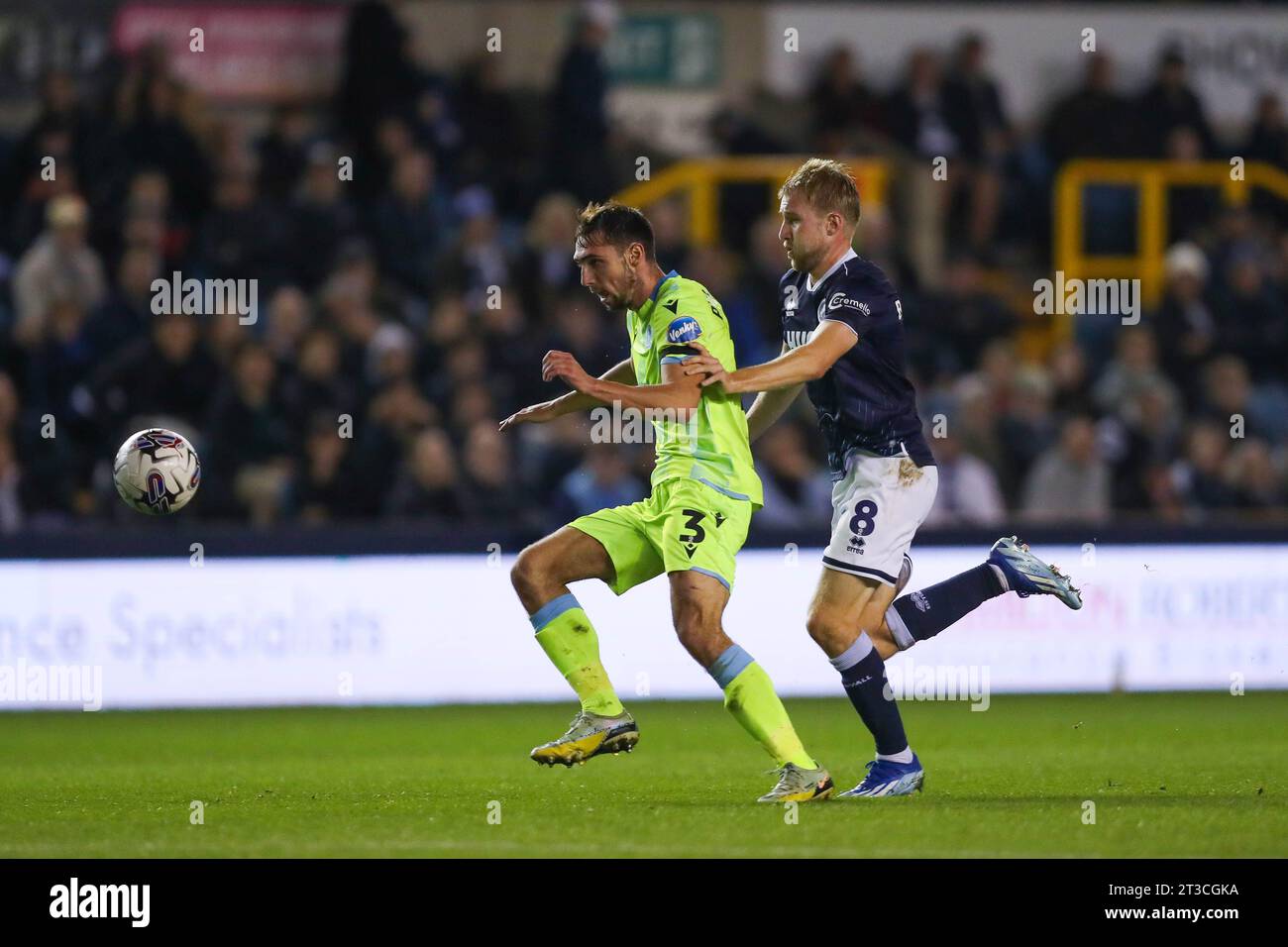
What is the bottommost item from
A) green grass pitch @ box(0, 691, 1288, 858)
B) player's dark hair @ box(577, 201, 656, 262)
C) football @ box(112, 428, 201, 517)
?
green grass pitch @ box(0, 691, 1288, 858)

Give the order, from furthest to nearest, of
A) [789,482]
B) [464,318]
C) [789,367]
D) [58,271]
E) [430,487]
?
[464,318] → [789,482] → [58,271] → [430,487] → [789,367]

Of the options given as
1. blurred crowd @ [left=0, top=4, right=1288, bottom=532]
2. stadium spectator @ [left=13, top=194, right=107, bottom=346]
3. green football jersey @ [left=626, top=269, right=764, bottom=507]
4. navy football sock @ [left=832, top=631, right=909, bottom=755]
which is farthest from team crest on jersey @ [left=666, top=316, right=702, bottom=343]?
stadium spectator @ [left=13, top=194, right=107, bottom=346]

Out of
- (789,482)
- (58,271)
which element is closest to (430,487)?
(789,482)

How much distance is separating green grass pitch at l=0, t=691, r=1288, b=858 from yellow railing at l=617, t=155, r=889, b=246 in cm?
532

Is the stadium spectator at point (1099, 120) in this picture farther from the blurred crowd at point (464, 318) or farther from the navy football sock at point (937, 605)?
the navy football sock at point (937, 605)

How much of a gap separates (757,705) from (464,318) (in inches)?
289

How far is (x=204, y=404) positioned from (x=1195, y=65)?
10.5 meters

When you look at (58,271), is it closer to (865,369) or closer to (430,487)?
(430,487)

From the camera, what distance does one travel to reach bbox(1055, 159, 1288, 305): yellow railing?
18172mm

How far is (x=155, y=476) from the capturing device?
368 inches

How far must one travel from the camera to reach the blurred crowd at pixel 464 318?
1366 centimetres

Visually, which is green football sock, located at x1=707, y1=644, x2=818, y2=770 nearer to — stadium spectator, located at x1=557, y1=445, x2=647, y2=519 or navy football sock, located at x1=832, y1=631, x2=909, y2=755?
navy football sock, located at x1=832, y1=631, x2=909, y2=755

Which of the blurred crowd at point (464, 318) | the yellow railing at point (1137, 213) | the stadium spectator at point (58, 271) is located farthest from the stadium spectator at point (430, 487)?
the yellow railing at point (1137, 213)

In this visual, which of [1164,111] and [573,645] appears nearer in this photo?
[573,645]
